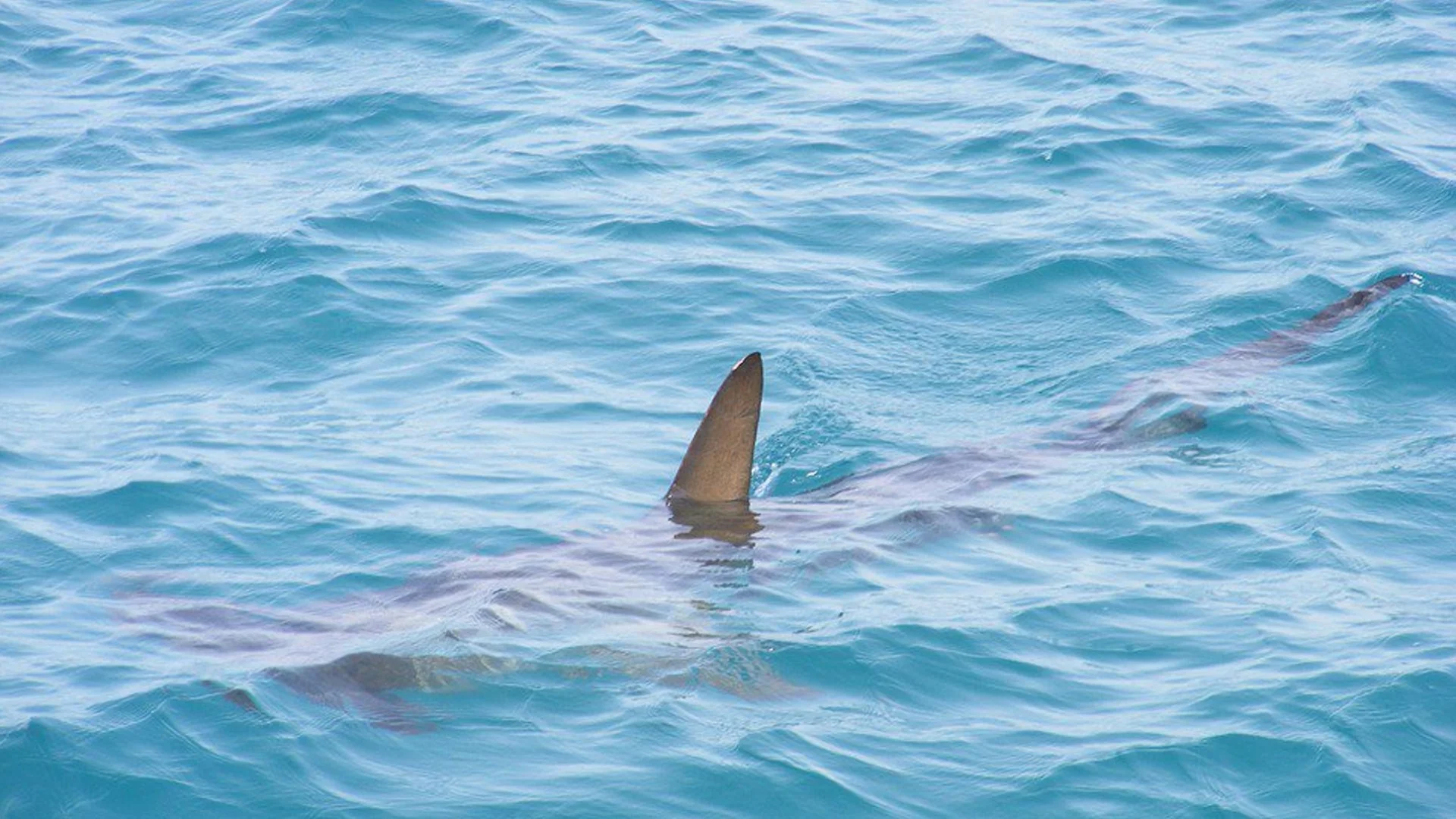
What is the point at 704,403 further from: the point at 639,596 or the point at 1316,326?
the point at 1316,326

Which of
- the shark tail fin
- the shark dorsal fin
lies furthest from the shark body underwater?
the shark tail fin

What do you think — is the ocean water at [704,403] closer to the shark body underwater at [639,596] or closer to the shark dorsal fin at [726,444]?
the shark body underwater at [639,596]

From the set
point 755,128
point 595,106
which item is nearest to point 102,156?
point 595,106

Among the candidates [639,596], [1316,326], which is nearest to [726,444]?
[639,596]

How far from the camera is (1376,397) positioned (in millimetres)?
9344

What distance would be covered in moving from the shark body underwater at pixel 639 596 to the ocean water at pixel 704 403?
0.10 feet

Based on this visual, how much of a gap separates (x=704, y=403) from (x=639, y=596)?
8.74 ft

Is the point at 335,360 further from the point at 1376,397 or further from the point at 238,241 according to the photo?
the point at 1376,397

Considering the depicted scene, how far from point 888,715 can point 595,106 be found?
9.26 m

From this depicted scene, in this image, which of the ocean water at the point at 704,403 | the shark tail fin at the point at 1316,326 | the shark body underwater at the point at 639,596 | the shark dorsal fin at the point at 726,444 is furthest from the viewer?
the shark tail fin at the point at 1316,326

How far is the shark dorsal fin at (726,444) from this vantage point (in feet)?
24.5

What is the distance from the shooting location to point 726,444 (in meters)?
7.73

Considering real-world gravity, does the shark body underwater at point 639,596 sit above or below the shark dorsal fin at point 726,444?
below

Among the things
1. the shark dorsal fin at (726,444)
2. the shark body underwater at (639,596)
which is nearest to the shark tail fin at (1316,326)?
the shark body underwater at (639,596)
